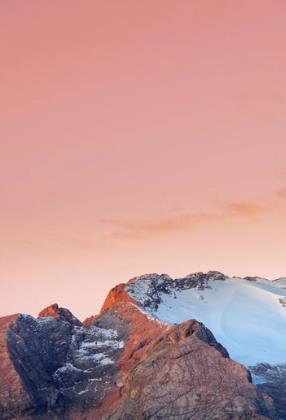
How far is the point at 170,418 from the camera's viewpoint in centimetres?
18312

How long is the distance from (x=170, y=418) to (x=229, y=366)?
17101mm

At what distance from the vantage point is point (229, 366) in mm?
192625

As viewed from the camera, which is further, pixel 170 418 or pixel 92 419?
pixel 92 419

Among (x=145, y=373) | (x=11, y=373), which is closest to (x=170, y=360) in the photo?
(x=145, y=373)

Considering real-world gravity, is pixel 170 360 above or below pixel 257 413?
above

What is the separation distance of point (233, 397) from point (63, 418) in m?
36.1

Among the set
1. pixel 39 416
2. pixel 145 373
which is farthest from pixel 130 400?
pixel 39 416

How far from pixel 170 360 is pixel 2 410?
34042mm

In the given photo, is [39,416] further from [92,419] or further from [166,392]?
[166,392]

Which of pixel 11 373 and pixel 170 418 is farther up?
pixel 11 373

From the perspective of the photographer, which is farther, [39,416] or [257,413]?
[39,416]

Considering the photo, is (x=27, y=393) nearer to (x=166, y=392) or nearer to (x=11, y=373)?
(x=11, y=373)

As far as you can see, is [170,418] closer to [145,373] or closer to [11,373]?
[145,373]

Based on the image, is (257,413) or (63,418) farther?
(63,418)
